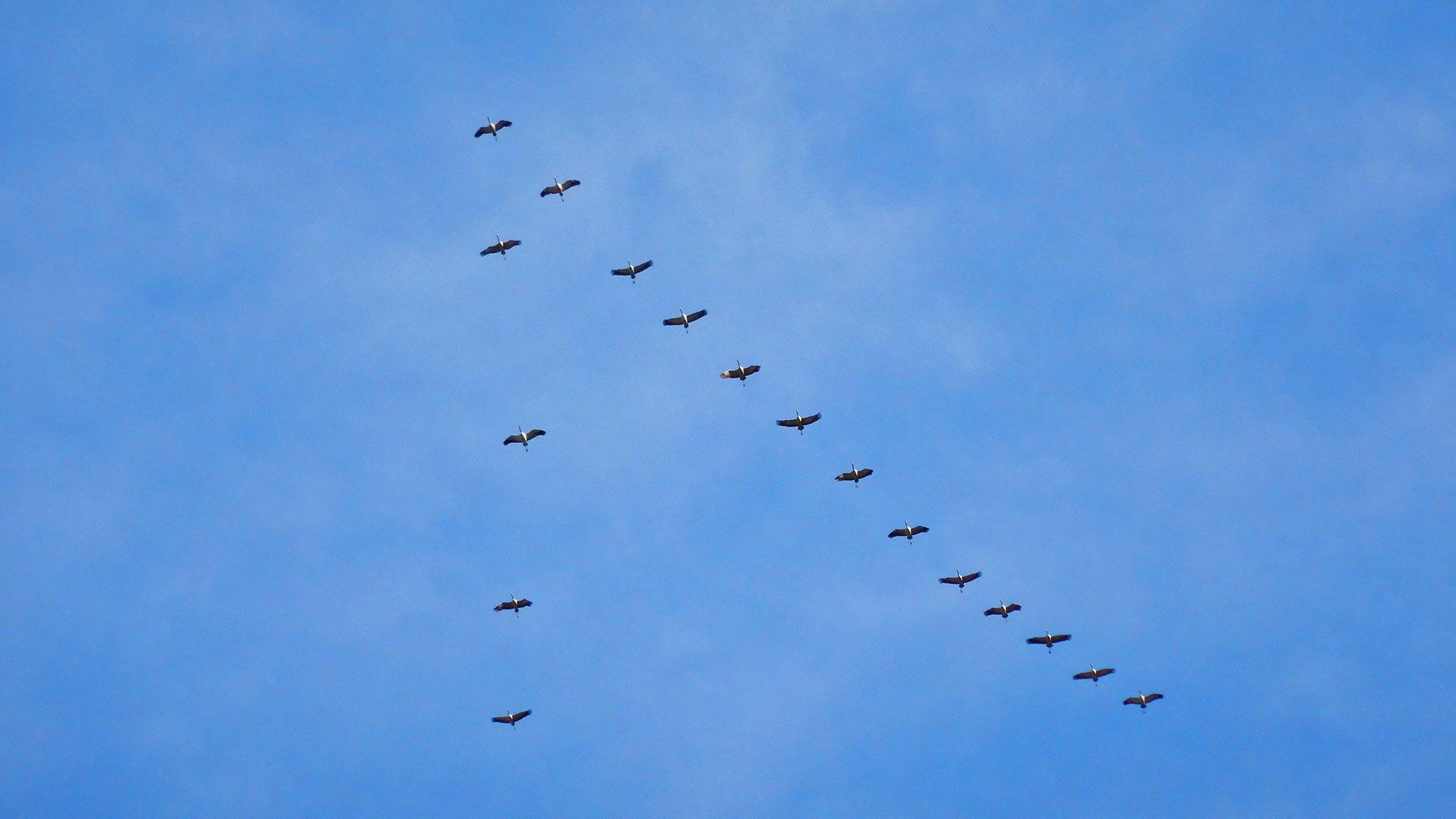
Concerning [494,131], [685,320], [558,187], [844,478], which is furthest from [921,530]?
→ [494,131]

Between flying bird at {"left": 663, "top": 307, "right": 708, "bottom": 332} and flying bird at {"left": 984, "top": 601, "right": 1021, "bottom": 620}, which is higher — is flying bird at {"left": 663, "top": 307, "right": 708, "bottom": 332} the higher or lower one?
the higher one

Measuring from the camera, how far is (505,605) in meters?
110

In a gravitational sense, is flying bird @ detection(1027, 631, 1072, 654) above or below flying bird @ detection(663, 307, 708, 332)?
below

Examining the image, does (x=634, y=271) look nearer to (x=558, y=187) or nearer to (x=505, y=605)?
(x=558, y=187)

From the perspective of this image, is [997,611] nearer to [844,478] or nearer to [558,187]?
[844,478]

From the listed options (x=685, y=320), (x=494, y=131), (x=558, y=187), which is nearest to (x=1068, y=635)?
(x=685, y=320)

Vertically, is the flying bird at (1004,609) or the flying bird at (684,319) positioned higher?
the flying bird at (684,319)

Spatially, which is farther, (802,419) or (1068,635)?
(1068,635)

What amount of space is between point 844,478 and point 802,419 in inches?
242

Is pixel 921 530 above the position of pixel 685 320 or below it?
below

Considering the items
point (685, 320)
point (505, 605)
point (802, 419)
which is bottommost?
point (505, 605)

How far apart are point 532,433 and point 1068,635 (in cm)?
4727

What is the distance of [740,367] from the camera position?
104 metres

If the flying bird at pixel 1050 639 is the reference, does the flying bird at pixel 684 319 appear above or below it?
above
